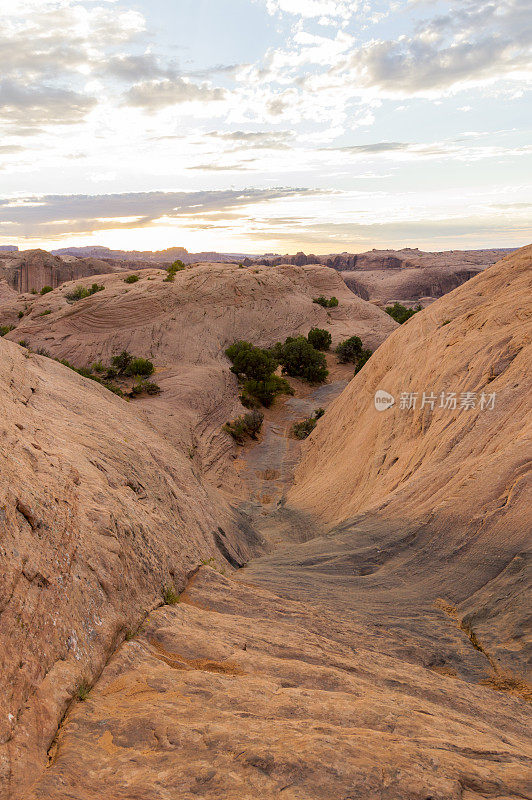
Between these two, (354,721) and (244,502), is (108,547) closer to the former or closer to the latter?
(354,721)

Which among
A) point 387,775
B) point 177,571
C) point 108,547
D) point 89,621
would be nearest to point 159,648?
point 89,621

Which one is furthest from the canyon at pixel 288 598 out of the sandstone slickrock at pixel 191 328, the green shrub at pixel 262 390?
the green shrub at pixel 262 390

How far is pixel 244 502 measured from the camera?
1563 centimetres

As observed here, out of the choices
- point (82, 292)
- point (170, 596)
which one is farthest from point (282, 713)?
point (82, 292)

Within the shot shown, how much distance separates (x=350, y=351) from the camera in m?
33.0

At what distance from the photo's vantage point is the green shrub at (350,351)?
108ft

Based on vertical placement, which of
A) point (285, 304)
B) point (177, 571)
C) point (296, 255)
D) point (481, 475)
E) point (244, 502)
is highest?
point (296, 255)

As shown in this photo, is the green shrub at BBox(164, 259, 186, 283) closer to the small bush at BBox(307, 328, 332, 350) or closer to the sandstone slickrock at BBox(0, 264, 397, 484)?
the sandstone slickrock at BBox(0, 264, 397, 484)

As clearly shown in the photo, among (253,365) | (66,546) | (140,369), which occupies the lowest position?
(140,369)

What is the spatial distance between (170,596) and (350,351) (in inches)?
1126

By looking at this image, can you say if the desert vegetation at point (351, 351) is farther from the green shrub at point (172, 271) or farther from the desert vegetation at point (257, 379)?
the green shrub at point (172, 271)

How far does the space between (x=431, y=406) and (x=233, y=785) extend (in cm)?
888

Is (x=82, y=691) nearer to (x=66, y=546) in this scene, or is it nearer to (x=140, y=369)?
(x=66, y=546)

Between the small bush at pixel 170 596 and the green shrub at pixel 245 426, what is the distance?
1534cm
